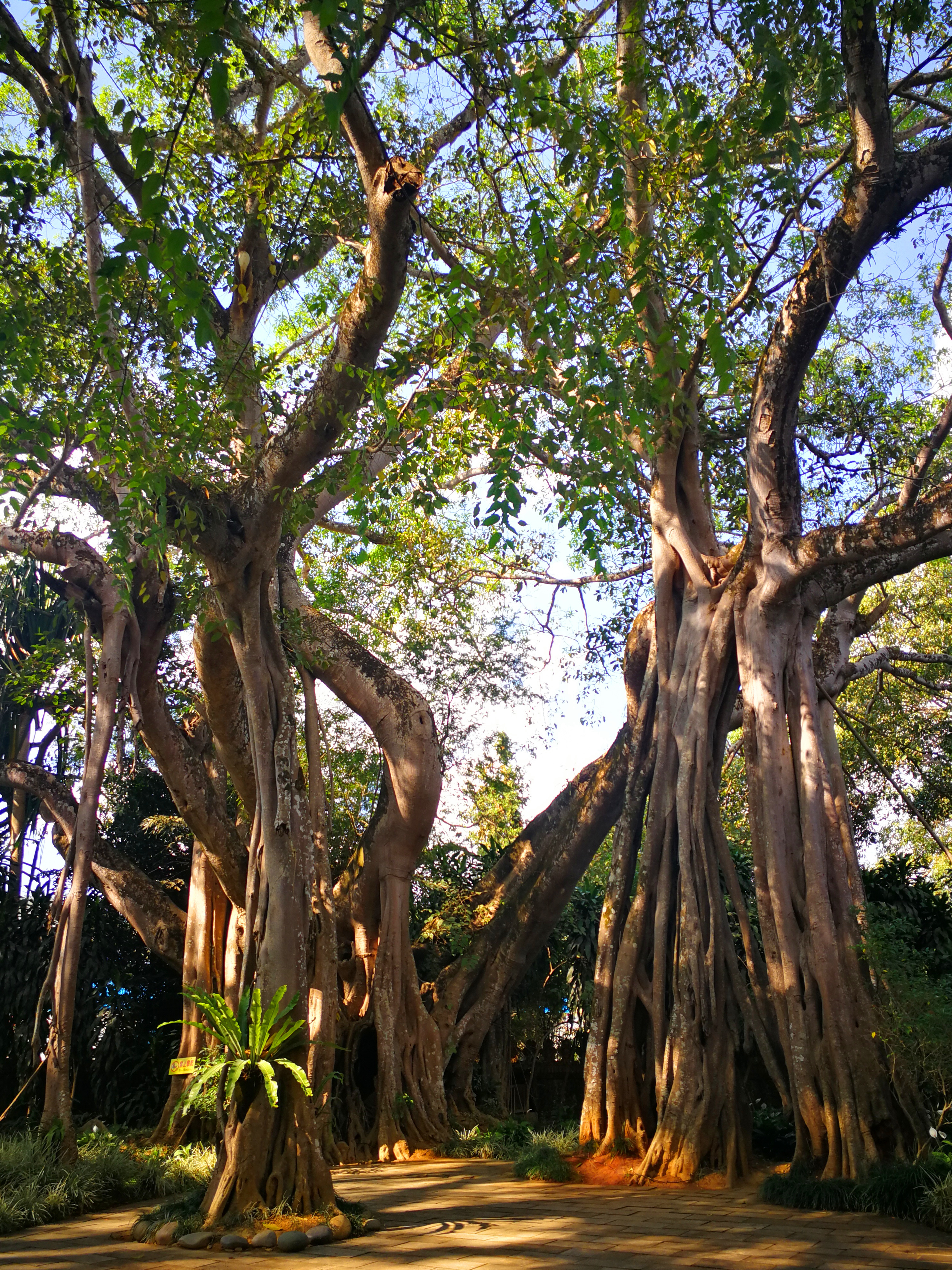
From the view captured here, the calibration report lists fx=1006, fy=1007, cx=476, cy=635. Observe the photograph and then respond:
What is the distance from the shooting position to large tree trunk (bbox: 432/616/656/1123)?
31.5 feet

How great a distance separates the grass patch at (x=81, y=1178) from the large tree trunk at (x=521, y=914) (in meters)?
2.86

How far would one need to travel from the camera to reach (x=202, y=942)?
31.3 ft

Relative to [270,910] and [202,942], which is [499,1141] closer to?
[202,942]

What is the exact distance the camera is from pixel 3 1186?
607cm

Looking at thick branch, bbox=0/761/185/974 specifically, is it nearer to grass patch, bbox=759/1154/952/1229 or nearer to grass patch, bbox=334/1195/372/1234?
grass patch, bbox=334/1195/372/1234

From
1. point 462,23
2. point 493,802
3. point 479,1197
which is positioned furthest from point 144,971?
point 462,23

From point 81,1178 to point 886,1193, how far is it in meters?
4.83

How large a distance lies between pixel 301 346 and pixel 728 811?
7948mm

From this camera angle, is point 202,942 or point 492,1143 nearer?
point 492,1143

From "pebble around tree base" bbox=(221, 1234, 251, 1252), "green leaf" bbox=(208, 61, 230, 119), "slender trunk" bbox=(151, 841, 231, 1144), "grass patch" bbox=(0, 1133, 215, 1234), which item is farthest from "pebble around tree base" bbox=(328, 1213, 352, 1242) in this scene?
"green leaf" bbox=(208, 61, 230, 119)

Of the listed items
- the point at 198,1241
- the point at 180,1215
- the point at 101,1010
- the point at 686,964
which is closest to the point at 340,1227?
the point at 198,1241

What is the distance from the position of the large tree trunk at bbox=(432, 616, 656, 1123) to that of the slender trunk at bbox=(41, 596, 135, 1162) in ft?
12.3

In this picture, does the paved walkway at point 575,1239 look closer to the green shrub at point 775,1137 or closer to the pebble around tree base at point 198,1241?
the pebble around tree base at point 198,1241

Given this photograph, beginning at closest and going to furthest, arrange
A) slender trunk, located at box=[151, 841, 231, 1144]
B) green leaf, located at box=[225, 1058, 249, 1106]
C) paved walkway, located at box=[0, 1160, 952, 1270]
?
paved walkway, located at box=[0, 1160, 952, 1270], green leaf, located at box=[225, 1058, 249, 1106], slender trunk, located at box=[151, 841, 231, 1144]
